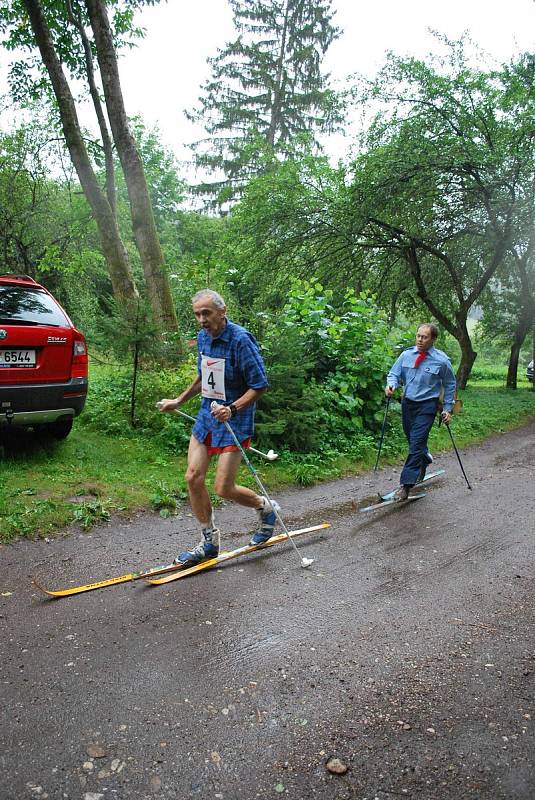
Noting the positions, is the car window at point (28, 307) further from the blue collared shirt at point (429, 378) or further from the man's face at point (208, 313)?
the blue collared shirt at point (429, 378)

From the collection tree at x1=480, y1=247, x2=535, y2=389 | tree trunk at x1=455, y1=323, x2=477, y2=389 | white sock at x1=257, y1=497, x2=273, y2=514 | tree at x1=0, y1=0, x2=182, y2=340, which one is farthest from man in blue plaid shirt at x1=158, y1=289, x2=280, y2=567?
tree at x1=480, y1=247, x2=535, y2=389

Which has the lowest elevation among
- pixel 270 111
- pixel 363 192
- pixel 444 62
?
pixel 363 192

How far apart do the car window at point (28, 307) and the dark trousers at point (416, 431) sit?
434 centimetres

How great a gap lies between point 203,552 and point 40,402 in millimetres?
2805

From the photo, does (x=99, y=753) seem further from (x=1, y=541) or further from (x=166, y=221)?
(x=166, y=221)

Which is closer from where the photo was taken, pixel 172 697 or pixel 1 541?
pixel 172 697

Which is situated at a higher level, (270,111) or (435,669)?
(270,111)

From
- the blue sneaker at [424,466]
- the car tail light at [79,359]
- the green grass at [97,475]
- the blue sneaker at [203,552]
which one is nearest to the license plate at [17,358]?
the car tail light at [79,359]

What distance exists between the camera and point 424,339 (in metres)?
6.92

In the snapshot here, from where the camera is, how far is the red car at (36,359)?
5.89 m

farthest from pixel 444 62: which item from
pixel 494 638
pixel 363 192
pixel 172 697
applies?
pixel 172 697

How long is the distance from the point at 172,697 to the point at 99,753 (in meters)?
0.48

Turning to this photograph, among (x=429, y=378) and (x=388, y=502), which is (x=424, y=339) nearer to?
(x=429, y=378)

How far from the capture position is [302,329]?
9.54m
